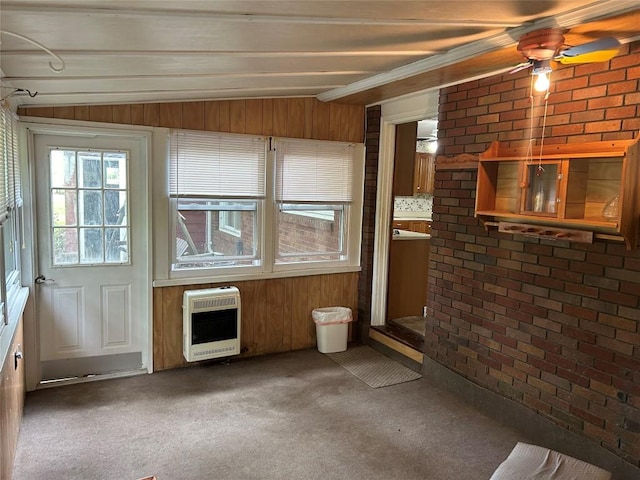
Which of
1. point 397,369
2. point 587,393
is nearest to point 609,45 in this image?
point 587,393

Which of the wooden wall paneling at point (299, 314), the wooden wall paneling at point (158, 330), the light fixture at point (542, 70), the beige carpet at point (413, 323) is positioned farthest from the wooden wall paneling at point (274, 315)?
the light fixture at point (542, 70)

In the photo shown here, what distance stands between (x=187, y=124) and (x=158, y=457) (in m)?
2.47

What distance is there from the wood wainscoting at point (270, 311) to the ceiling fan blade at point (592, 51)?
9.44 feet

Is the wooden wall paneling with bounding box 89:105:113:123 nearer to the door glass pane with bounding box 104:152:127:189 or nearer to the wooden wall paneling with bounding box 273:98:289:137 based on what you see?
the door glass pane with bounding box 104:152:127:189

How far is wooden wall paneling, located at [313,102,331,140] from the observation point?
14.3 feet

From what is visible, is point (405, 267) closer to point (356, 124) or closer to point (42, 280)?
point (356, 124)

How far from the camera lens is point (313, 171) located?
14.5 ft

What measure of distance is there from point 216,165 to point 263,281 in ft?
3.69

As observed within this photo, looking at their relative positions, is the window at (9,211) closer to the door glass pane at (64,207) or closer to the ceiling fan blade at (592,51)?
the door glass pane at (64,207)

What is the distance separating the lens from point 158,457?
272 cm

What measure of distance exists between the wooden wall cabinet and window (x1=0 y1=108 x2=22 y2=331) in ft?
9.29

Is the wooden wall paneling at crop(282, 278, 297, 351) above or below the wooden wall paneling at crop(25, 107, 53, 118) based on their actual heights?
below

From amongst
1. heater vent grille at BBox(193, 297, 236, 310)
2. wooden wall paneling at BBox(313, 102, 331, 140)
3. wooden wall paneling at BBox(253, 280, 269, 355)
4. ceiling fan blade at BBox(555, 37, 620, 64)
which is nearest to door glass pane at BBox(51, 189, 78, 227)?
heater vent grille at BBox(193, 297, 236, 310)

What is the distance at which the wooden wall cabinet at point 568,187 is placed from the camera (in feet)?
7.79
